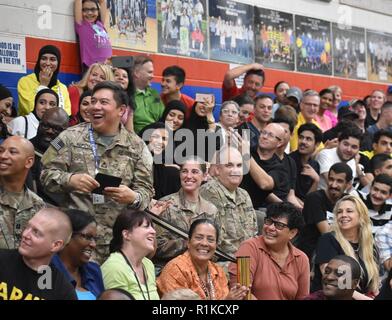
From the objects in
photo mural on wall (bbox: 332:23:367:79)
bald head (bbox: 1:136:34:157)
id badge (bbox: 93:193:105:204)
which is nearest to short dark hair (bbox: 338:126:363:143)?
id badge (bbox: 93:193:105:204)

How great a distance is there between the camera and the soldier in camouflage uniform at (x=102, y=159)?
7125mm

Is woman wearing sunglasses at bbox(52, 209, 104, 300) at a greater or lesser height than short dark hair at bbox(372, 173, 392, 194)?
lesser

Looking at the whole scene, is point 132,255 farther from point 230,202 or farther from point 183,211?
point 230,202

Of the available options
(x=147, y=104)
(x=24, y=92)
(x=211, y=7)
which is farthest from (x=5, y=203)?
(x=211, y=7)

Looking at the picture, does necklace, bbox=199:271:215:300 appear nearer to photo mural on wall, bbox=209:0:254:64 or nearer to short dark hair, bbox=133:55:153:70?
short dark hair, bbox=133:55:153:70

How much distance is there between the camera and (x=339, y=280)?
7.45m

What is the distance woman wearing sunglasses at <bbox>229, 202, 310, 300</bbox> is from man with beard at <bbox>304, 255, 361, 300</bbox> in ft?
1.82

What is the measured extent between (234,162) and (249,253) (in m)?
1.17

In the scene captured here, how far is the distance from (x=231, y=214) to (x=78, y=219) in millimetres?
2136

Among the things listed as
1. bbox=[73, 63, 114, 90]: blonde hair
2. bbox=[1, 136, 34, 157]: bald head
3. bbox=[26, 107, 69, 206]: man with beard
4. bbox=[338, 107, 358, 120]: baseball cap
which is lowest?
bbox=[1, 136, 34, 157]: bald head

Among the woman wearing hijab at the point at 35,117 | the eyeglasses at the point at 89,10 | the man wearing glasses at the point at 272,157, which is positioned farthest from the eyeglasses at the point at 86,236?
the eyeglasses at the point at 89,10

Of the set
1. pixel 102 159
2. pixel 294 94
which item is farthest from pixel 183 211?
pixel 294 94

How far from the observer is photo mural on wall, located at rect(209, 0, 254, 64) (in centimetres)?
1380
